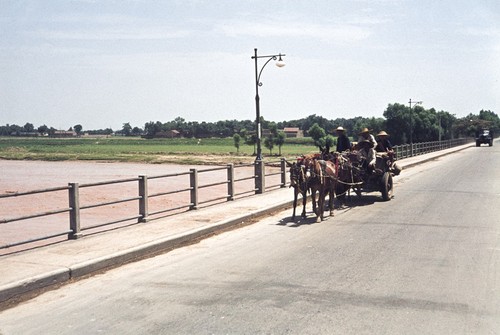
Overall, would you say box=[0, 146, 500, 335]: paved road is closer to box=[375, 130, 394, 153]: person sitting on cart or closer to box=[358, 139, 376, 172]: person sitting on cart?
box=[358, 139, 376, 172]: person sitting on cart

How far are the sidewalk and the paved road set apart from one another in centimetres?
28

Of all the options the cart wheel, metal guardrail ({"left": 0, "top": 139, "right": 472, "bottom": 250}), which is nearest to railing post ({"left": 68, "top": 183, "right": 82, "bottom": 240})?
metal guardrail ({"left": 0, "top": 139, "right": 472, "bottom": 250})

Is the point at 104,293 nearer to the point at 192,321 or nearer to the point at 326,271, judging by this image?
the point at 192,321

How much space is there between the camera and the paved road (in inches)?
230

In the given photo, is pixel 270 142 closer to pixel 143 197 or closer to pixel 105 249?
pixel 143 197

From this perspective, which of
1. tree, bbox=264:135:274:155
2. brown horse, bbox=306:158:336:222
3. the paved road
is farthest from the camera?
tree, bbox=264:135:274:155

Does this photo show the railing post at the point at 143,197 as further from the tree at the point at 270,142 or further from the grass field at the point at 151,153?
the tree at the point at 270,142

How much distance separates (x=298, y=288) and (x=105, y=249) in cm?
376

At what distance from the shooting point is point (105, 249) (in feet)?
30.7

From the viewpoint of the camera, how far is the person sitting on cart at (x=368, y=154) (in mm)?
16016

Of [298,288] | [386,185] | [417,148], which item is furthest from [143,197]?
[417,148]

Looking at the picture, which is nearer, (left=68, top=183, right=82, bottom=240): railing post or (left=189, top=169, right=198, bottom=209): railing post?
(left=68, top=183, right=82, bottom=240): railing post

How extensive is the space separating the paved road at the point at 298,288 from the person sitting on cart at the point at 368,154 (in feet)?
13.9

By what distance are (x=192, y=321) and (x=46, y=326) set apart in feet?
5.11
